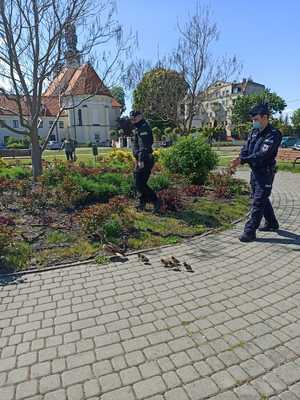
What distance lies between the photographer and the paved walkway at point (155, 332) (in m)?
2.40

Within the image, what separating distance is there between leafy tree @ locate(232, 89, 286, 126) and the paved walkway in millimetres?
62863

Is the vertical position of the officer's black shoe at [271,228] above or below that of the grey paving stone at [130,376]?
above

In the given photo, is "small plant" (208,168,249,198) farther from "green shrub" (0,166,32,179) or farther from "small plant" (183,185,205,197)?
"green shrub" (0,166,32,179)

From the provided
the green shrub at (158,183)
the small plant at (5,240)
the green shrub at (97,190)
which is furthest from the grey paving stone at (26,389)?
the green shrub at (158,183)

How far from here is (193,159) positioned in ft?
33.6

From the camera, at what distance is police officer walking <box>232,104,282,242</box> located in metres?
5.25

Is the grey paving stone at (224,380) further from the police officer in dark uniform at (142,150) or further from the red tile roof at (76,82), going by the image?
the red tile roof at (76,82)

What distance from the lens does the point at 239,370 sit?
2.54m

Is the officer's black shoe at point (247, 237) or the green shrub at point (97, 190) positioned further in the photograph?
the green shrub at point (97, 190)

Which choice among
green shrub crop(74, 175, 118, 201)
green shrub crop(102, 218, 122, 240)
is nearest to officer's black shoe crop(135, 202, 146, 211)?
green shrub crop(74, 175, 118, 201)

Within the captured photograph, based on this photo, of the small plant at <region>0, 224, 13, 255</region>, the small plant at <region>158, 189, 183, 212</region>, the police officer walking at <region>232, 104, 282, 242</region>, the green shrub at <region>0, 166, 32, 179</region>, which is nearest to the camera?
the small plant at <region>0, 224, 13, 255</region>

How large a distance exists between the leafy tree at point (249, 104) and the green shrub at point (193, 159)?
55904 mm

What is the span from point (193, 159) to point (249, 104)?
59.0 metres

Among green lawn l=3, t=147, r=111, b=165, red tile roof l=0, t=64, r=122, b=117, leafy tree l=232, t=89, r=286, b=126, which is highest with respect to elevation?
leafy tree l=232, t=89, r=286, b=126
